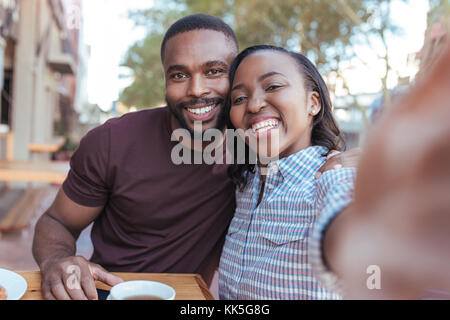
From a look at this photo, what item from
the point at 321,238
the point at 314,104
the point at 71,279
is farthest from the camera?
the point at 314,104

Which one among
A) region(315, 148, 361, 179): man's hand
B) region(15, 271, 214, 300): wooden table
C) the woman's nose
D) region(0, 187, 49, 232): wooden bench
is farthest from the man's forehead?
region(0, 187, 49, 232): wooden bench

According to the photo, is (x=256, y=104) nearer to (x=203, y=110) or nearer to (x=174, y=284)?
(x=203, y=110)

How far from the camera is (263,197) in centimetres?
158

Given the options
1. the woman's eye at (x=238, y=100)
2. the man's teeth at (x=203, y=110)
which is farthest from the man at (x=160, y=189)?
the woman's eye at (x=238, y=100)

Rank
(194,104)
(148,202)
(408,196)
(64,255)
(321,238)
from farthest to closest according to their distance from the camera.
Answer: (194,104), (148,202), (64,255), (321,238), (408,196)

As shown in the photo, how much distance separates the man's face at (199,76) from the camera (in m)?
1.98

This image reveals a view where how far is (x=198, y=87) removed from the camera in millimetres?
1967

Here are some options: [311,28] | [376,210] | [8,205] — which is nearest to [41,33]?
[8,205]

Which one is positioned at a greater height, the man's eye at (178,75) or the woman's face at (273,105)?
the man's eye at (178,75)

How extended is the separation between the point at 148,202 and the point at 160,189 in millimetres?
87

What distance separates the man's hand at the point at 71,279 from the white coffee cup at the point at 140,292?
138 mm

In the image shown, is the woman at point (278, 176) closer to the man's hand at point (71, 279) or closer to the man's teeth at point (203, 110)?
the man's teeth at point (203, 110)

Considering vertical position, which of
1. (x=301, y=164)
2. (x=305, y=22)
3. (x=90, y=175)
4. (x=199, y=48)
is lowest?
(x=90, y=175)

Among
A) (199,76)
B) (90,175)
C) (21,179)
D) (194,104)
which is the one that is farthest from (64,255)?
(21,179)
